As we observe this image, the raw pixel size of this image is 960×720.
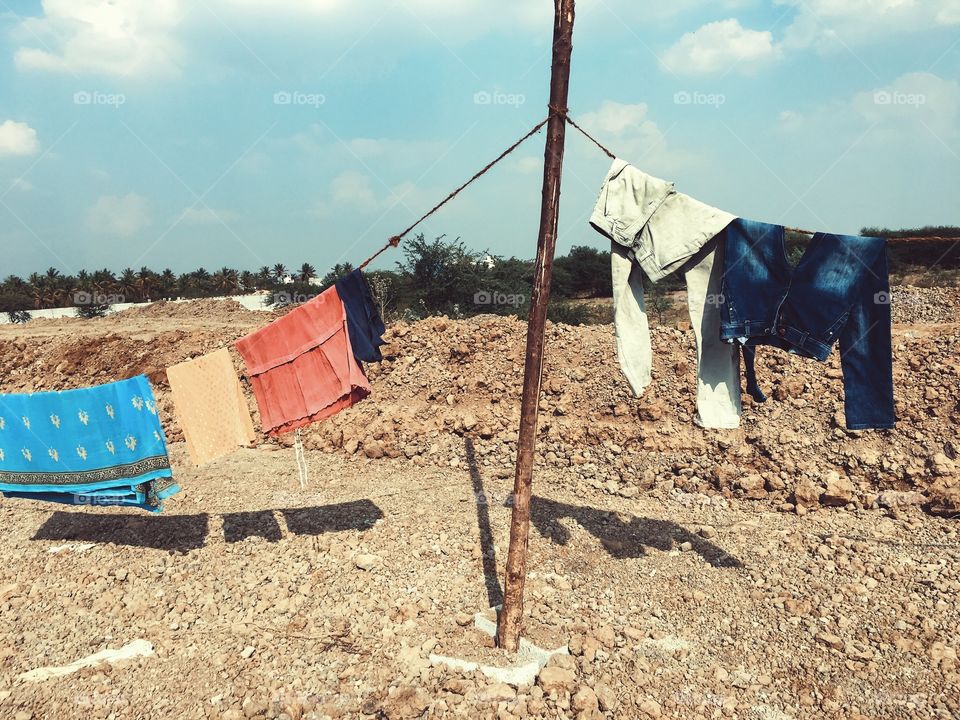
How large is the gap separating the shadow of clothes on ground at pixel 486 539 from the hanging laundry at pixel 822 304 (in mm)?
3155

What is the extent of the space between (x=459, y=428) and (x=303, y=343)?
477 centimetres

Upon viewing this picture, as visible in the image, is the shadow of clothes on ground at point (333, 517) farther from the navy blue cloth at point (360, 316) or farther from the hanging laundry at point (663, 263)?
the hanging laundry at point (663, 263)

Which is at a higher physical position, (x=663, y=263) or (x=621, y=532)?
(x=663, y=263)

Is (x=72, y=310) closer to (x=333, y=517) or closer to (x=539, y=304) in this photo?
(x=333, y=517)

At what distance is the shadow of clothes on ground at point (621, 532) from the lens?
6438 mm

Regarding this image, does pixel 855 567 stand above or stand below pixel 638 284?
below

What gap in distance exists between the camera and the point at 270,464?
9.52m

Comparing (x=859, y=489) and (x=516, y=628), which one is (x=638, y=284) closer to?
(x=516, y=628)

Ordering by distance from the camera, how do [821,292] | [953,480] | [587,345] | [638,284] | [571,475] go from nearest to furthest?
[821,292]
[638,284]
[953,480]
[571,475]
[587,345]

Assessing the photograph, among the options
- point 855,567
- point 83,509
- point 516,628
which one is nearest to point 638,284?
point 516,628

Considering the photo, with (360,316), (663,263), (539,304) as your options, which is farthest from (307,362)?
(663,263)

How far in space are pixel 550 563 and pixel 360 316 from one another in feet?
10.4

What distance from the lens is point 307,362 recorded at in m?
5.25

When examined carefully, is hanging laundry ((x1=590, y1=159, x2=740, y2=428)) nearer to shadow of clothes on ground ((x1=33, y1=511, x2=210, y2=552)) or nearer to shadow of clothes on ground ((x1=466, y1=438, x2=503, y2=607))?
shadow of clothes on ground ((x1=466, y1=438, x2=503, y2=607))
